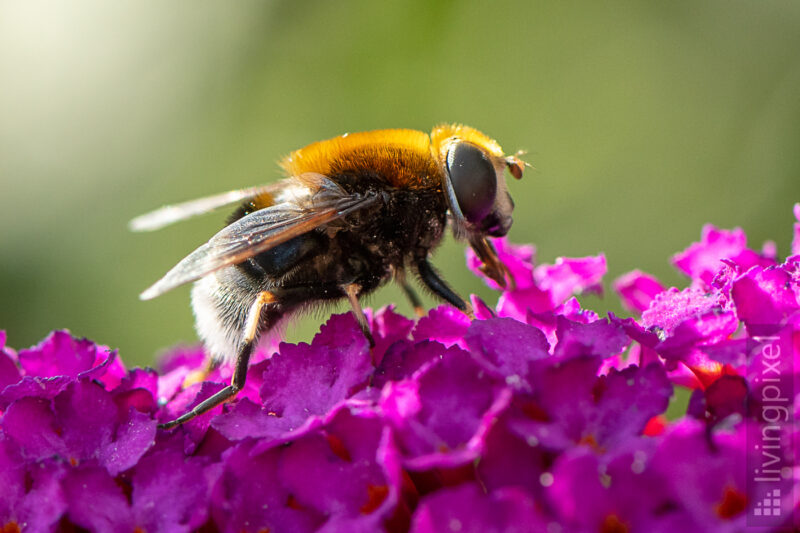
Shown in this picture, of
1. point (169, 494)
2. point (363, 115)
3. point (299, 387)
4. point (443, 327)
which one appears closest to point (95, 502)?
point (169, 494)

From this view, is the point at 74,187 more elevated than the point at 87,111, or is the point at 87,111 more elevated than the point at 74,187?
the point at 87,111

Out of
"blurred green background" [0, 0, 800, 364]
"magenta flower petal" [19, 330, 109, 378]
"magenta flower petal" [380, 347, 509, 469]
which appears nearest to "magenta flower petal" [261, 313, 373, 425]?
"magenta flower petal" [380, 347, 509, 469]

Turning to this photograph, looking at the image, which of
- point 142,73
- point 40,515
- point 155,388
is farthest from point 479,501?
point 142,73

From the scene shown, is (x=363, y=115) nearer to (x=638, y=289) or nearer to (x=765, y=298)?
(x=638, y=289)

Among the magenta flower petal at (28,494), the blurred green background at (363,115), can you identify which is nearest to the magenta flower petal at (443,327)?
the magenta flower petal at (28,494)

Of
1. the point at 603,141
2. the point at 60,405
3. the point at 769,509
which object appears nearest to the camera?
the point at 769,509

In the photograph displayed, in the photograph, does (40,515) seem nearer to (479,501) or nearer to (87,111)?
(479,501)

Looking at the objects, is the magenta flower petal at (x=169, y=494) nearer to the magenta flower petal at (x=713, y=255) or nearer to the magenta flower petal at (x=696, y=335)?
the magenta flower petal at (x=696, y=335)
